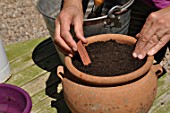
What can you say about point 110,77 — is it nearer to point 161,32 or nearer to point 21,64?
point 161,32

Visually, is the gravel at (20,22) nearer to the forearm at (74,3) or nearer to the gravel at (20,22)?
the gravel at (20,22)

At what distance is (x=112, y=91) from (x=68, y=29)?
33 centimetres

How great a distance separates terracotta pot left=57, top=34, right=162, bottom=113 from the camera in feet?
4.41

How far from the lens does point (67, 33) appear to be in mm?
1484

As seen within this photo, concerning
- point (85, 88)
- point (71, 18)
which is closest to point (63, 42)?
point (71, 18)

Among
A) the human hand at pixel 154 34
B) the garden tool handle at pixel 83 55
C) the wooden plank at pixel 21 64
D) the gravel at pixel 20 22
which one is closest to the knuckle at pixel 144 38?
the human hand at pixel 154 34

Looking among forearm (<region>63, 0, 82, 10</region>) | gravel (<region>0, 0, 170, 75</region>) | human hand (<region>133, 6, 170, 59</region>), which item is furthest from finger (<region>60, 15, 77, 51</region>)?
gravel (<region>0, 0, 170, 75</region>)

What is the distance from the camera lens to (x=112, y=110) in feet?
4.48

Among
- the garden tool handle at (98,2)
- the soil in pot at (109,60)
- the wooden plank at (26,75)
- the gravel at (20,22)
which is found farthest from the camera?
the gravel at (20,22)

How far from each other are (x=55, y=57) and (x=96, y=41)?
21.1 inches

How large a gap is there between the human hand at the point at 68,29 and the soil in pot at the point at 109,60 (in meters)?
0.07

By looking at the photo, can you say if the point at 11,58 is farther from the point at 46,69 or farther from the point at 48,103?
the point at 48,103

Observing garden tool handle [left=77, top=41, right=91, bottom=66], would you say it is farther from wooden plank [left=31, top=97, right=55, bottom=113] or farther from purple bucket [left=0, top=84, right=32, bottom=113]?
wooden plank [left=31, top=97, right=55, bottom=113]

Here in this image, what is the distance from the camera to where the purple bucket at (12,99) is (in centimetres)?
155
